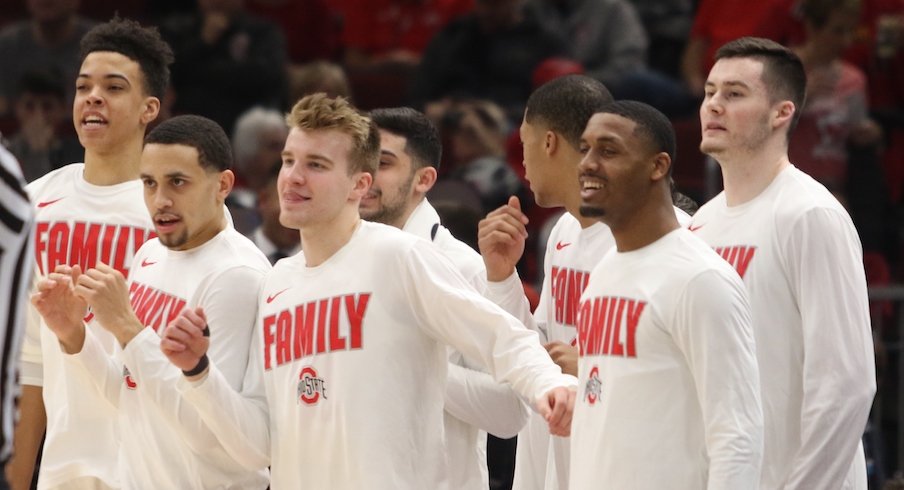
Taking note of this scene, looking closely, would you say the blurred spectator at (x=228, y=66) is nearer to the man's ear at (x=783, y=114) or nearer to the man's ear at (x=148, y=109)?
the man's ear at (x=148, y=109)

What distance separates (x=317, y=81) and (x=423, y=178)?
15.8 ft

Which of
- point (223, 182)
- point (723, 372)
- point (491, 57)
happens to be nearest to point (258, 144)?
point (491, 57)

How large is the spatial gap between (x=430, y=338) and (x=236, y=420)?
2.27 ft

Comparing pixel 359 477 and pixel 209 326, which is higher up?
pixel 209 326

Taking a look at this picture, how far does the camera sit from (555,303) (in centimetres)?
607

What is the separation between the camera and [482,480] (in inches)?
239

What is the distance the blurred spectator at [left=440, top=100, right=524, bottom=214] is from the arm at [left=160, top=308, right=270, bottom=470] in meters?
4.60

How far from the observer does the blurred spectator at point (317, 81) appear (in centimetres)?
1101

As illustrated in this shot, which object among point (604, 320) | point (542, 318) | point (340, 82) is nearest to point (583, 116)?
point (542, 318)

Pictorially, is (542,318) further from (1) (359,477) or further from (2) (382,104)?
(2) (382,104)

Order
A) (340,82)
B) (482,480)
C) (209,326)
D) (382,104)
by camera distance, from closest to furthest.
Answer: (209,326) → (482,480) → (340,82) → (382,104)

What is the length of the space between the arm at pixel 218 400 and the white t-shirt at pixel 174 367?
10 cm

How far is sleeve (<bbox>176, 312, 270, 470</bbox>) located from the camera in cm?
531

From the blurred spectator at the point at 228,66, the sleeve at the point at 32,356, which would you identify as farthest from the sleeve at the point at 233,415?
the blurred spectator at the point at 228,66
